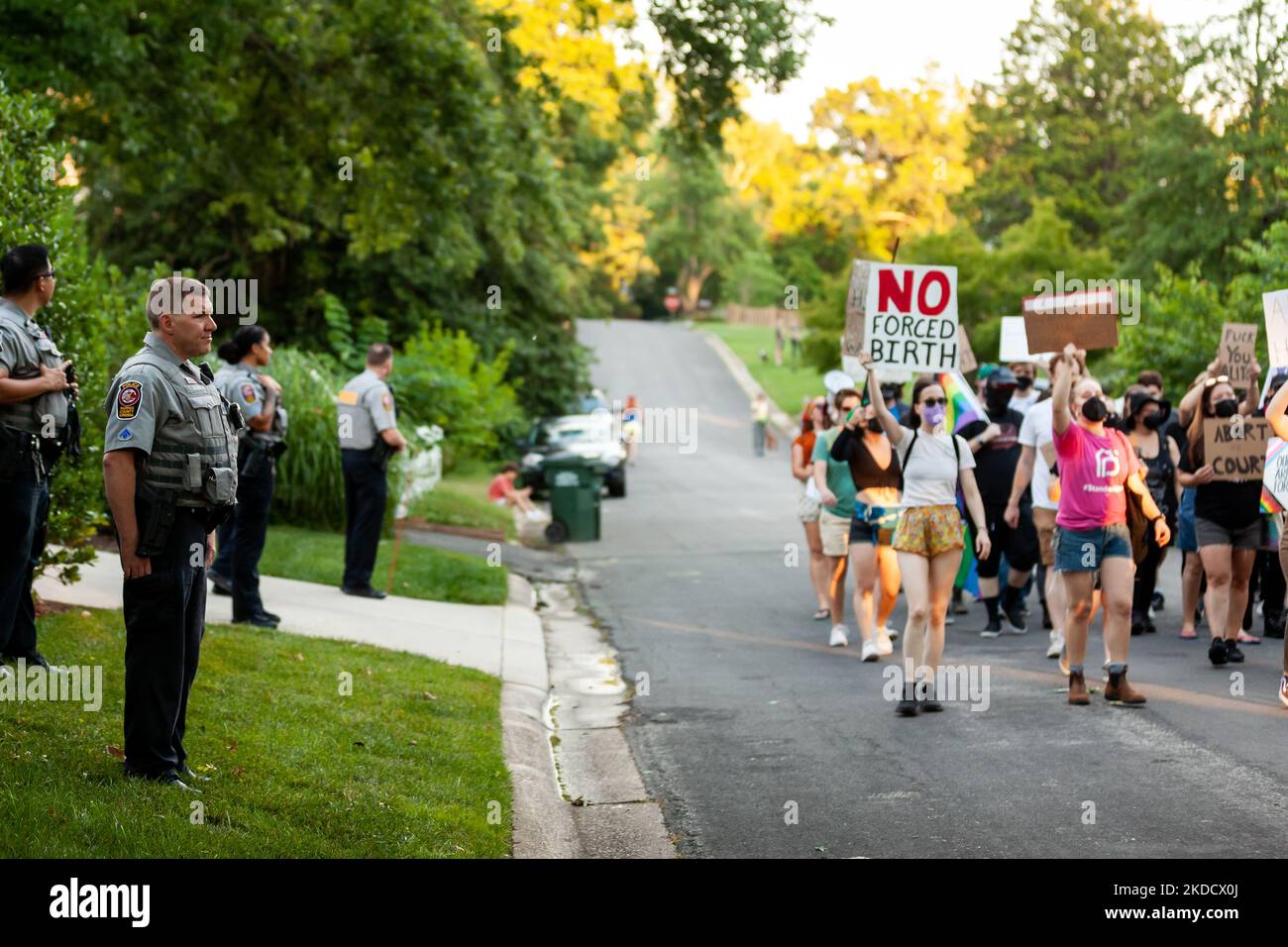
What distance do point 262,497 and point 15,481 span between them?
159 inches

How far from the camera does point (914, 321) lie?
11.4 meters

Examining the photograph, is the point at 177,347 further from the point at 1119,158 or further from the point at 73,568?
the point at 1119,158

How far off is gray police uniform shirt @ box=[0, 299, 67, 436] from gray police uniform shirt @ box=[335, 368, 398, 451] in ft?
18.1

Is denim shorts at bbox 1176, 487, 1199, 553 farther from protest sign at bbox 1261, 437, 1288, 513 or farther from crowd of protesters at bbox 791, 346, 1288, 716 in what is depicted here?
protest sign at bbox 1261, 437, 1288, 513

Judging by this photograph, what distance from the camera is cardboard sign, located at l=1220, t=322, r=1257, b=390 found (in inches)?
468

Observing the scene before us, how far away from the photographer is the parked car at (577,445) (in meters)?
29.2

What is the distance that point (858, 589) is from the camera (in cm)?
1184

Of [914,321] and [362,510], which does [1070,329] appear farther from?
[362,510]

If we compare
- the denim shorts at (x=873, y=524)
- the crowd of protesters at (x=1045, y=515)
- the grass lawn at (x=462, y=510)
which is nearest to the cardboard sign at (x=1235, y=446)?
the crowd of protesters at (x=1045, y=515)

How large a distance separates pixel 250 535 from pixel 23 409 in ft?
12.6

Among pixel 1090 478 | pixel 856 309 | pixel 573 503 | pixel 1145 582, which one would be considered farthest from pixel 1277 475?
pixel 573 503

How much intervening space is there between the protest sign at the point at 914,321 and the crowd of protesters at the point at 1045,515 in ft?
1.21

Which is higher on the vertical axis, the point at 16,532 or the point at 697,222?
the point at 697,222
